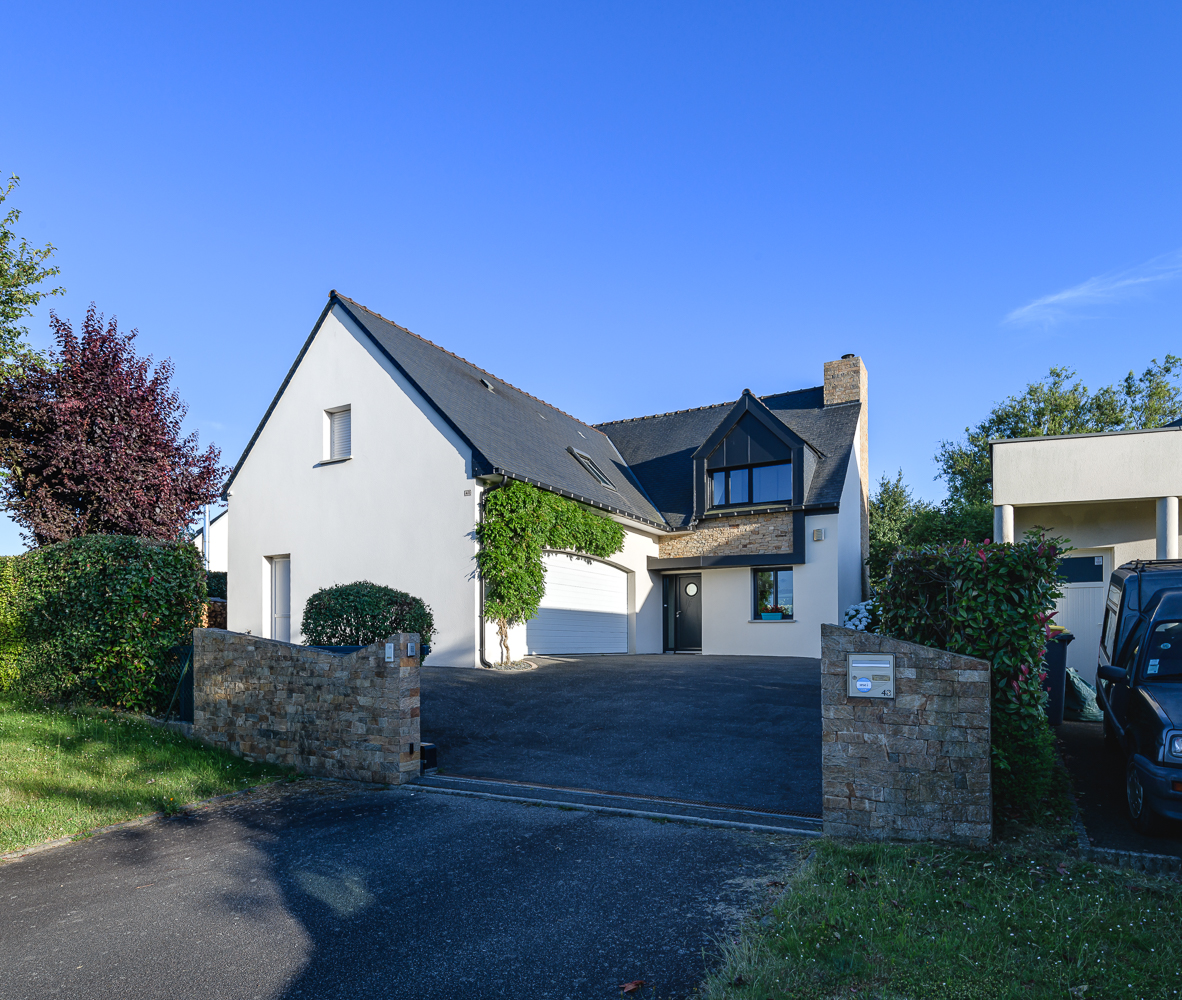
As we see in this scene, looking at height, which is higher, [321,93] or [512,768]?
[321,93]

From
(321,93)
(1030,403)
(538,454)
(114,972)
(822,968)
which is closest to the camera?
(822,968)

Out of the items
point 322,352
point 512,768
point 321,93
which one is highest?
point 321,93

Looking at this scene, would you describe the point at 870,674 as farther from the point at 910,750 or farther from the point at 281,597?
the point at 281,597

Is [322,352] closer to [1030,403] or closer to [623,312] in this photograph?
[623,312]

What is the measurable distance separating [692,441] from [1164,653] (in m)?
16.7

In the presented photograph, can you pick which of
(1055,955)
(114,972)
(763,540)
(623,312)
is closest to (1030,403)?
(763,540)

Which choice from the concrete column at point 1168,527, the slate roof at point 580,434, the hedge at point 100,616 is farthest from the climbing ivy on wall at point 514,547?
the concrete column at point 1168,527

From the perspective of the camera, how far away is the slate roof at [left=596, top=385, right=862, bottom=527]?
1919 centimetres

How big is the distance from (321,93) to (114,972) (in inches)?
404

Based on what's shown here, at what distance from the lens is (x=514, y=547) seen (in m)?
14.8

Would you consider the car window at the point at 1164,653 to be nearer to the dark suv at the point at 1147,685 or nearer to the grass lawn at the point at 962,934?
the dark suv at the point at 1147,685

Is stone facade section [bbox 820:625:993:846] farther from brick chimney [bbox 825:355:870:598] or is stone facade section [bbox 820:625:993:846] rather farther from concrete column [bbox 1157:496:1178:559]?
brick chimney [bbox 825:355:870:598]

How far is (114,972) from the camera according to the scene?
4004 mm

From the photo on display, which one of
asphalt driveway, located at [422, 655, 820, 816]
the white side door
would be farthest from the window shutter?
asphalt driveway, located at [422, 655, 820, 816]
